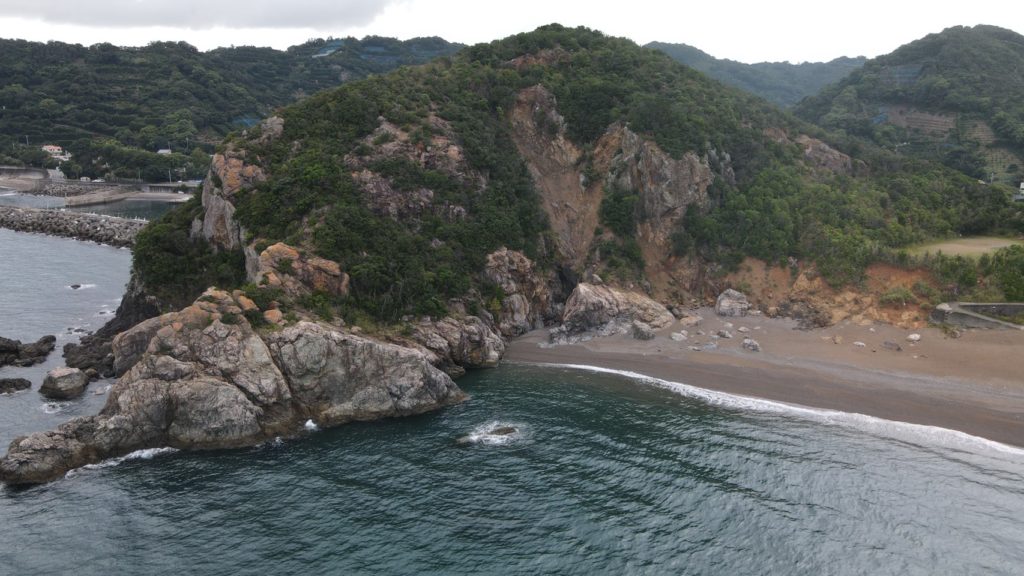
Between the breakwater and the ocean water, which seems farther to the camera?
the breakwater

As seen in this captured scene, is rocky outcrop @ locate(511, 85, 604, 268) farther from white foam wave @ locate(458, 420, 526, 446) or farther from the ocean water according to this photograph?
the ocean water

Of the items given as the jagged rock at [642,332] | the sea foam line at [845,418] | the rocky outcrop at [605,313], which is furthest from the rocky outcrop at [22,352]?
the jagged rock at [642,332]

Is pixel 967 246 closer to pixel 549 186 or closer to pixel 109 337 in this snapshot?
pixel 549 186

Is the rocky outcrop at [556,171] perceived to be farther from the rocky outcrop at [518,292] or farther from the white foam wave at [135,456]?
the white foam wave at [135,456]

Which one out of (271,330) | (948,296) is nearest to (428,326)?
(271,330)

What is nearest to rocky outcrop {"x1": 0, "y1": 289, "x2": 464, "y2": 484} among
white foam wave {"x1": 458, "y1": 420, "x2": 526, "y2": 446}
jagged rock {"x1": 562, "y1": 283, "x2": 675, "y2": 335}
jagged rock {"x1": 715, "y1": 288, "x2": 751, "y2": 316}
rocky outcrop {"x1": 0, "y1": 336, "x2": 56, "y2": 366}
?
white foam wave {"x1": 458, "y1": 420, "x2": 526, "y2": 446}

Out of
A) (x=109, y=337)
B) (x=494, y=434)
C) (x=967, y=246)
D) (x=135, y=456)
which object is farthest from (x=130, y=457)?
(x=967, y=246)

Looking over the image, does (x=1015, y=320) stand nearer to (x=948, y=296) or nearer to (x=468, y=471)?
(x=948, y=296)
